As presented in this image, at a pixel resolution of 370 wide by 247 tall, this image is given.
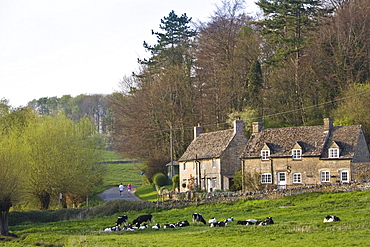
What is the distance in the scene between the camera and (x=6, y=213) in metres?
46.5

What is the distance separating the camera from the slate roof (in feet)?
180

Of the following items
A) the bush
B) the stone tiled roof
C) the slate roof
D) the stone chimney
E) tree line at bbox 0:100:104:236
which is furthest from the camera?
the bush

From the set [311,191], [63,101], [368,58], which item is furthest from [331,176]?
[63,101]

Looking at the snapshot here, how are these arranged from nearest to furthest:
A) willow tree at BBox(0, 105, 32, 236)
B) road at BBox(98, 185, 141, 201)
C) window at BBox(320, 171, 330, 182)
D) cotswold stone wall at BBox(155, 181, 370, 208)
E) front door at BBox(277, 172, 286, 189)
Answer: willow tree at BBox(0, 105, 32, 236) → cotswold stone wall at BBox(155, 181, 370, 208) → window at BBox(320, 171, 330, 182) → front door at BBox(277, 172, 286, 189) → road at BBox(98, 185, 141, 201)

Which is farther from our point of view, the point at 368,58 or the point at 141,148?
the point at 141,148

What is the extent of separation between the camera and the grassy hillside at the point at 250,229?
26516 millimetres

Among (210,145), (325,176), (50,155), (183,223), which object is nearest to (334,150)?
(325,176)

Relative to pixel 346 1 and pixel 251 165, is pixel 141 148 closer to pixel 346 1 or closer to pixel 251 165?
pixel 251 165

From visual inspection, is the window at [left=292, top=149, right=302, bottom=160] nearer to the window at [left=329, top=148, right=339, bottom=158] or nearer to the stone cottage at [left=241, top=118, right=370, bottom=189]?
the stone cottage at [left=241, top=118, right=370, bottom=189]

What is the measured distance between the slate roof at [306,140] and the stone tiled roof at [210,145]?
13.5ft

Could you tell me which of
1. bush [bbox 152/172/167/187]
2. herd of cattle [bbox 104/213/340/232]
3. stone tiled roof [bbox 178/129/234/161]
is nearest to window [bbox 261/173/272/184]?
stone tiled roof [bbox 178/129/234/161]

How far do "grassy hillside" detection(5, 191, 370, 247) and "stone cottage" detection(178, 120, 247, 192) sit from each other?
14907 millimetres

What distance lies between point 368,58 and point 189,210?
31.0m

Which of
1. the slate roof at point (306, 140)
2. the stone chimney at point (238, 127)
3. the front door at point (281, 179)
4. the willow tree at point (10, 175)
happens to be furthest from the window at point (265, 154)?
the willow tree at point (10, 175)
